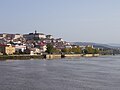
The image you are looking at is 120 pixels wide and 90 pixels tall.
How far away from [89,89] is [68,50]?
44.4 m

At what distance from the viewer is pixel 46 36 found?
8194 cm

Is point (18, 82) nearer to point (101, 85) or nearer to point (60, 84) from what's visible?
point (60, 84)

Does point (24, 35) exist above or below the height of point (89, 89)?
above

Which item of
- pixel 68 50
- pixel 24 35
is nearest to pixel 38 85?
pixel 68 50

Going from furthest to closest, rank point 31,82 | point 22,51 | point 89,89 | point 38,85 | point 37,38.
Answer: point 37,38
point 22,51
point 31,82
point 38,85
point 89,89

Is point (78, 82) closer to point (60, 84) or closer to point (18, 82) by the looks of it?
point (60, 84)

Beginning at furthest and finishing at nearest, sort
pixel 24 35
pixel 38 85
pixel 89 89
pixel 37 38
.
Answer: pixel 24 35
pixel 37 38
pixel 38 85
pixel 89 89

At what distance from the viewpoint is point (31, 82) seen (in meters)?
13.5

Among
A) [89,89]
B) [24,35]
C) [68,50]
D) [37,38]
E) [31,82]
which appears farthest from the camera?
[24,35]

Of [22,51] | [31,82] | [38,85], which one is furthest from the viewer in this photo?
[22,51]

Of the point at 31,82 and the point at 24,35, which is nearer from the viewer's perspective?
the point at 31,82

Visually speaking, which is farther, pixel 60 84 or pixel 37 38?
pixel 37 38

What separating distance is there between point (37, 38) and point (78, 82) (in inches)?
2396

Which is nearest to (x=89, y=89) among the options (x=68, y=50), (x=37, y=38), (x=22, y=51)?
(x=22, y=51)
